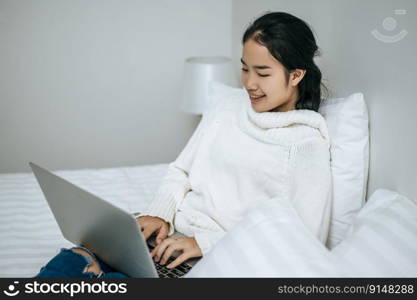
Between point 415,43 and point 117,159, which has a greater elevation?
point 415,43

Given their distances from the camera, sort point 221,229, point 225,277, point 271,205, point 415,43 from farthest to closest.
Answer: point 221,229
point 415,43
point 271,205
point 225,277

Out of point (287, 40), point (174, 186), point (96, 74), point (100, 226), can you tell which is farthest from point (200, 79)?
point (100, 226)

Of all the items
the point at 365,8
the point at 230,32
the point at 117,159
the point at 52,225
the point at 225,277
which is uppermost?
the point at 365,8

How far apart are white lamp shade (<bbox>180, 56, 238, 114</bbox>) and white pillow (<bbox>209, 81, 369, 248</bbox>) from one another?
1152mm

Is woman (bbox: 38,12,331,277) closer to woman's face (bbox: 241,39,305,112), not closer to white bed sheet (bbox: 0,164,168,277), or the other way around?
woman's face (bbox: 241,39,305,112)

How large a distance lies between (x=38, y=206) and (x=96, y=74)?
1.20 meters

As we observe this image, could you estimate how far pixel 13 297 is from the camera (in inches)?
43.4

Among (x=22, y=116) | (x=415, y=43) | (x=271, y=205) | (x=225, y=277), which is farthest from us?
(x=22, y=116)

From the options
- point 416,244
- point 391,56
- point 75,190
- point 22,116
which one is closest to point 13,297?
point 75,190

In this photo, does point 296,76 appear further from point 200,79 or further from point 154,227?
point 200,79

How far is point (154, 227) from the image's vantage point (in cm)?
145

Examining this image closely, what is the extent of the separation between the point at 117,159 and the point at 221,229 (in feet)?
5.49

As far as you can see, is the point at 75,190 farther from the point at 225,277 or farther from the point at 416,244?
the point at 416,244

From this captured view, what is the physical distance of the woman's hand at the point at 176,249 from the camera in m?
1.30
